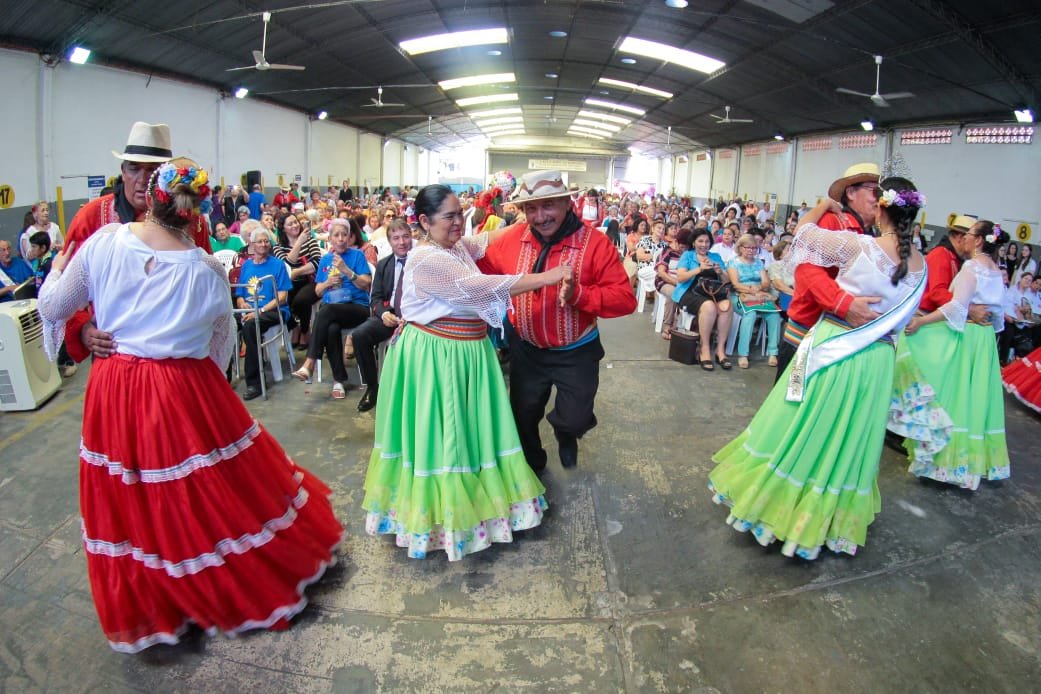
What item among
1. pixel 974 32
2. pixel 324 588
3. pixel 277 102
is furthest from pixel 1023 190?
pixel 277 102

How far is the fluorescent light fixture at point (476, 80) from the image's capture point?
67.5 ft

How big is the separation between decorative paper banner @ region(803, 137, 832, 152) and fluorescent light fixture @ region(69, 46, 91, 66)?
731 inches

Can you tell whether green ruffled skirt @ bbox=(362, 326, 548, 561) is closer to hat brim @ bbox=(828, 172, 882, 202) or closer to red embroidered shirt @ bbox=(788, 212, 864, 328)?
red embroidered shirt @ bbox=(788, 212, 864, 328)

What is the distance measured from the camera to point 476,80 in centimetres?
2122

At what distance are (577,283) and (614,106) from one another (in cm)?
2512

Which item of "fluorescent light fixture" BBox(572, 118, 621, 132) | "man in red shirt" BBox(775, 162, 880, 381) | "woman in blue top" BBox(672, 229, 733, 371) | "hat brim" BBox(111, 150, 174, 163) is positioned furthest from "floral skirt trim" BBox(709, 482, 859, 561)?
"fluorescent light fixture" BBox(572, 118, 621, 132)

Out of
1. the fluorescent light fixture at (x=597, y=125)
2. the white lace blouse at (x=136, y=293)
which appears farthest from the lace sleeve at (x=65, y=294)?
the fluorescent light fixture at (x=597, y=125)

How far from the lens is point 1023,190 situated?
1161 centimetres

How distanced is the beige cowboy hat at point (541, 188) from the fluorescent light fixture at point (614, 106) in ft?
78.9

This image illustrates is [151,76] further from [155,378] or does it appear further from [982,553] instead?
[982,553]

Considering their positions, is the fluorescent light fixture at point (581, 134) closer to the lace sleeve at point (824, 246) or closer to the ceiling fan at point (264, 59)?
the ceiling fan at point (264, 59)

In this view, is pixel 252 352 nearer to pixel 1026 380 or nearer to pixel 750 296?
pixel 750 296

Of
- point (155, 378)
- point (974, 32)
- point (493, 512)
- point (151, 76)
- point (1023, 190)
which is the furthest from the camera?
point (151, 76)

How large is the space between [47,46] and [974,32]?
46.6 feet
